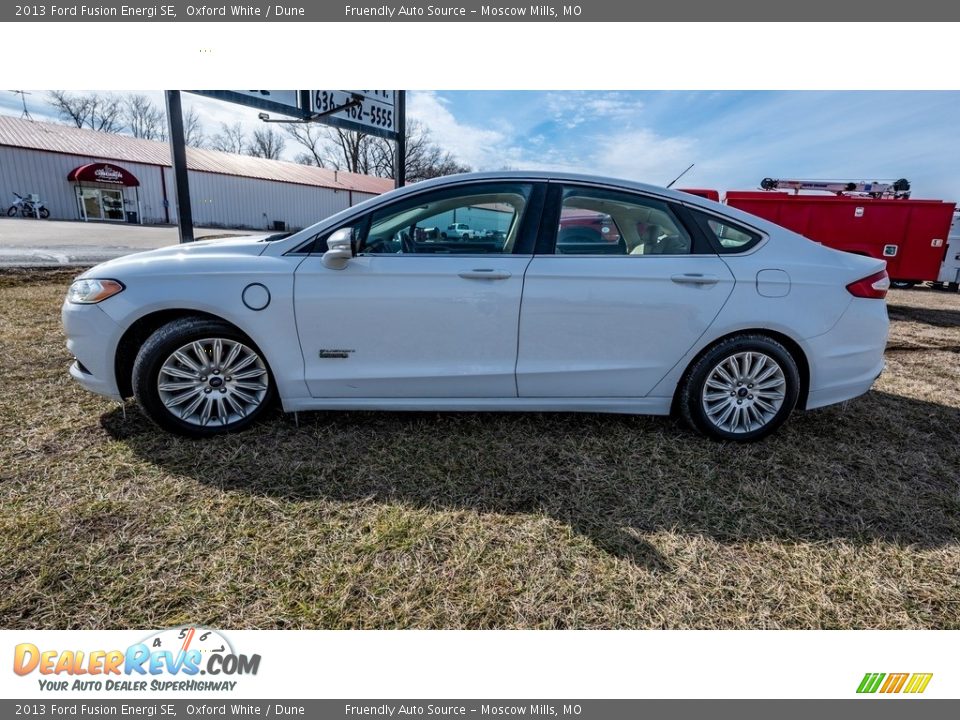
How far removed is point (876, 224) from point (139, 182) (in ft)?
104

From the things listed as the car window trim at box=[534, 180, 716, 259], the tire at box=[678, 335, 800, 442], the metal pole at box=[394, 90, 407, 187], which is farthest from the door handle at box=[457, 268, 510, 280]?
the metal pole at box=[394, 90, 407, 187]

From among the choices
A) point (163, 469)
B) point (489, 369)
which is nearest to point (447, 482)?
point (489, 369)

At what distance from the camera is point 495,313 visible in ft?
9.01

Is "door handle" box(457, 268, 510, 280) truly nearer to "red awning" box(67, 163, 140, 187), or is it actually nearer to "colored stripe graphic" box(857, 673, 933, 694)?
"colored stripe graphic" box(857, 673, 933, 694)

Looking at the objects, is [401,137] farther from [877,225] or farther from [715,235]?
[877,225]

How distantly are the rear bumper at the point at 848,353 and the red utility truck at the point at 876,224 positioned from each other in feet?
22.9

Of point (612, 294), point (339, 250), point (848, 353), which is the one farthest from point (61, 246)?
point (848, 353)

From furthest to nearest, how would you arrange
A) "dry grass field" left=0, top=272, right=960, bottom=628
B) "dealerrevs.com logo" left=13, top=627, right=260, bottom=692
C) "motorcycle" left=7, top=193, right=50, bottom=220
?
1. "motorcycle" left=7, top=193, right=50, bottom=220
2. "dry grass field" left=0, top=272, right=960, bottom=628
3. "dealerrevs.com logo" left=13, top=627, right=260, bottom=692

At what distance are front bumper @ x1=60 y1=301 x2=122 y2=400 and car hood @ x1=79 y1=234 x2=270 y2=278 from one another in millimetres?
222

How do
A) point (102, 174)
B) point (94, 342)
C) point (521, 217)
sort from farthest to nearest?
point (102, 174) → point (521, 217) → point (94, 342)

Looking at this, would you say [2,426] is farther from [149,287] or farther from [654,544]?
[654,544]

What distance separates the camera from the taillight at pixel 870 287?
2.89m

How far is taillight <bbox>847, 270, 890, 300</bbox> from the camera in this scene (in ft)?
9.50

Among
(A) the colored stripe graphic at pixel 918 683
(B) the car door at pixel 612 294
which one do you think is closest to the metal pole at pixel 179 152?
(B) the car door at pixel 612 294
